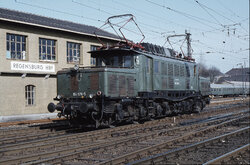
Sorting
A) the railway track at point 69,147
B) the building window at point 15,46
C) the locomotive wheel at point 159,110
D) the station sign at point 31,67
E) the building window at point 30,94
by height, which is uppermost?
the building window at point 15,46

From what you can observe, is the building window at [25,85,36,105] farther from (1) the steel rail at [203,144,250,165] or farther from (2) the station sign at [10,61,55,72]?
(1) the steel rail at [203,144,250,165]

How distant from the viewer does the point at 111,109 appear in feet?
40.8

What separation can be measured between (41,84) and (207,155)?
18.4m

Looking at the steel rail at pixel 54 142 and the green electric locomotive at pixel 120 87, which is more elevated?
the green electric locomotive at pixel 120 87

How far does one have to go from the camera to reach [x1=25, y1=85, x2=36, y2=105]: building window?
22953 mm

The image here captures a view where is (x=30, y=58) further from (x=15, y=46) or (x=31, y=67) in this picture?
(x=15, y=46)

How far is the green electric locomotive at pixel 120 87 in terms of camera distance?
12180mm

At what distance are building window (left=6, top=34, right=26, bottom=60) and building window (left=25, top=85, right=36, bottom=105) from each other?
2.37 meters

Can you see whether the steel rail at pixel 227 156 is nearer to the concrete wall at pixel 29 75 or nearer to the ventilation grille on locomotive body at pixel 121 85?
the ventilation grille on locomotive body at pixel 121 85

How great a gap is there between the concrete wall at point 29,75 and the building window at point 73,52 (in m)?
0.47

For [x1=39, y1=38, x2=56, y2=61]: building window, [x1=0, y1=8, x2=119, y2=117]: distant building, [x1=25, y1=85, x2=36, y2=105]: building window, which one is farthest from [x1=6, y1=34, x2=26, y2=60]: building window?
[x1=25, y1=85, x2=36, y2=105]: building window

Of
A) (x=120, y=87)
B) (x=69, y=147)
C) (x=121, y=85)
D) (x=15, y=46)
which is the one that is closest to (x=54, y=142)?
(x=69, y=147)

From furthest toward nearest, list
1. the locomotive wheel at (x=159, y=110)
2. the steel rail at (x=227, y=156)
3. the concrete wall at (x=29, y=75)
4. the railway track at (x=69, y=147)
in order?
the concrete wall at (x=29, y=75) < the locomotive wheel at (x=159, y=110) < the railway track at (x=69, y=147) < the steel rail at (x=227, y=156)

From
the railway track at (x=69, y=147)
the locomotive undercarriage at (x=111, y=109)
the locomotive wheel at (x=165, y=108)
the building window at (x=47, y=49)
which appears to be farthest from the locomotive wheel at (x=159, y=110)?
the building window at (x=47, y=49)
